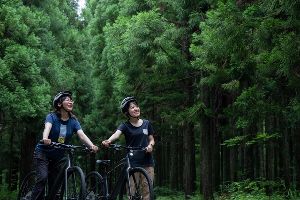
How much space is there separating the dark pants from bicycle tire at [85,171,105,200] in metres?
0.52

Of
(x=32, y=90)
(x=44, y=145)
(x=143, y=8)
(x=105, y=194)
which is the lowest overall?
(x=105, y=194)

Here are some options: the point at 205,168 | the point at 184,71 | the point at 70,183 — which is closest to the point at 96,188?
the point at 70,183

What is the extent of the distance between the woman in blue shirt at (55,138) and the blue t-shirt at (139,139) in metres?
0.60

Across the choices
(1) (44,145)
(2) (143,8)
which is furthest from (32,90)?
(1) (44,145)

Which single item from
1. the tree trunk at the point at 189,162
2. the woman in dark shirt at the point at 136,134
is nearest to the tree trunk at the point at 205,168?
the tree trunk at the point at 189,162

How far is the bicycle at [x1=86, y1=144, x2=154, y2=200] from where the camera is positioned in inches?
247

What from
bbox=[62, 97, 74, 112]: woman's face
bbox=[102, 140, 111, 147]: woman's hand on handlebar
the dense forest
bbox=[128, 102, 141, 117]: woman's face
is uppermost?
the dense forest

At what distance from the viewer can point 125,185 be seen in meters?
6.72

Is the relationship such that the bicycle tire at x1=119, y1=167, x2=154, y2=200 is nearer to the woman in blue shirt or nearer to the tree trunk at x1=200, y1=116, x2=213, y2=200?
the woman in blue shirt

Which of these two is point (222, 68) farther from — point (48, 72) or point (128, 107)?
point (48, 72)

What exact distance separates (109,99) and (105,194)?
17.8 meters

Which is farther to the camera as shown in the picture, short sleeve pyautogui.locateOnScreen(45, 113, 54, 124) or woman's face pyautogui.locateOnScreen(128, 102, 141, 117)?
woman's face pyautogui.locateOnScreen(128, 102, 141, 117)

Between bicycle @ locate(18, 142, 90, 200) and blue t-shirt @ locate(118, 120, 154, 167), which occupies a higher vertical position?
blue t-shirt @ locate(118, 120, 154, 167)

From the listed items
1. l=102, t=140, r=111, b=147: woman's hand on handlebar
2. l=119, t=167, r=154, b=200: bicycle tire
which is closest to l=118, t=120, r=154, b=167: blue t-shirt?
l=102, t=140, r=111, b=147: woman's hand on handlebar
